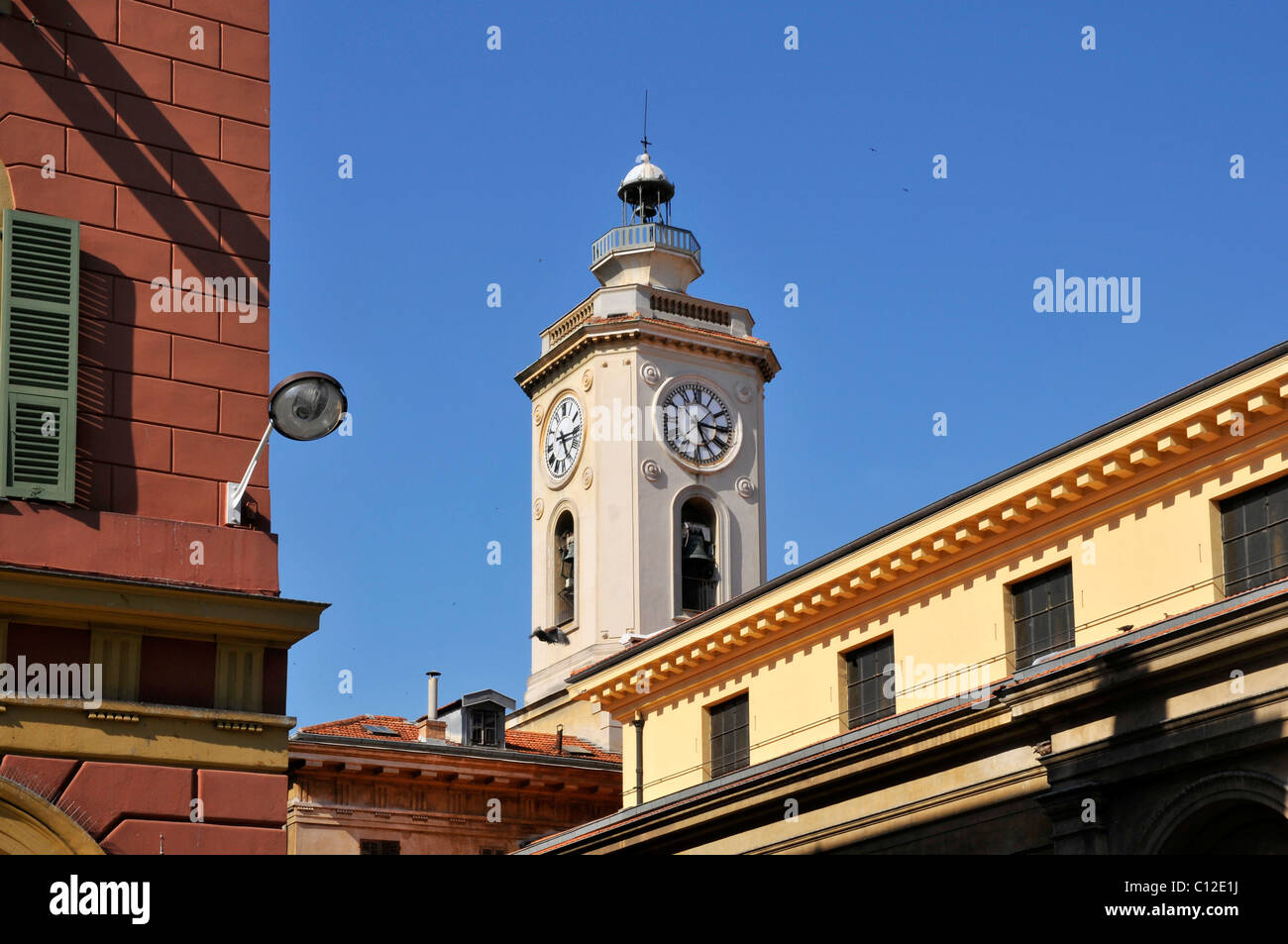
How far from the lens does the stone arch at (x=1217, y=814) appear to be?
68.1 ft

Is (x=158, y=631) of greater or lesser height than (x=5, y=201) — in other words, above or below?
below

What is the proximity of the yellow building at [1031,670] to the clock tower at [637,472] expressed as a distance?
17128mm

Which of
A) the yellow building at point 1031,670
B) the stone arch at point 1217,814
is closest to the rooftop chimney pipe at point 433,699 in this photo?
the yellow building at point 1031,670

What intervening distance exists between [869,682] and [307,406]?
17605 mm

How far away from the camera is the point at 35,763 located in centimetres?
1393

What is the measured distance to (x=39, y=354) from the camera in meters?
14.8

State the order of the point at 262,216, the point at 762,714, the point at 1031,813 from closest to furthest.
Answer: the point at 262,216 < the point at 1031,813 < the point at 762,714

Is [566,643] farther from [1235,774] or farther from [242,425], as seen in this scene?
[242,425]

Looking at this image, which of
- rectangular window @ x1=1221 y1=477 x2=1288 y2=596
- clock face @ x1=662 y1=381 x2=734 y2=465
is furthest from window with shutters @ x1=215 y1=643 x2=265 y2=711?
clock face @ x1=662 y1=381 x2=734 y2=465

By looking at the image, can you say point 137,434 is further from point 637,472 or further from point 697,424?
point 697,424

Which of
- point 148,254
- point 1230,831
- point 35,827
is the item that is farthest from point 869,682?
point 35,827

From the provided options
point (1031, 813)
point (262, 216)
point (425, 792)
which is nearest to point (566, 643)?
point (425, 792)

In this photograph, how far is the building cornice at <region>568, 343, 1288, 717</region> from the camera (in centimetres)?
2478
